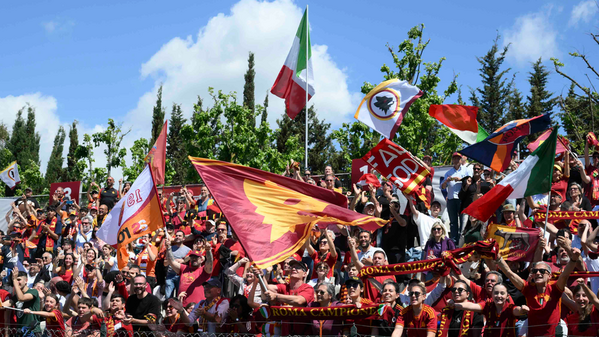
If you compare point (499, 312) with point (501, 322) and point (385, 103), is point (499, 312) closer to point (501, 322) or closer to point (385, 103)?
point (501, 322)

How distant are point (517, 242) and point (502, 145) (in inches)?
134

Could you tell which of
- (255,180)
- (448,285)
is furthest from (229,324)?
(448,285)

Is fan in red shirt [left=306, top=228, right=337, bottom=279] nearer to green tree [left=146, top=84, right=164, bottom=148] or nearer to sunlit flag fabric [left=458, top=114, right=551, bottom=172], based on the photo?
sunlit flag fabric [left=458, top=114, right=551, bottom=172]

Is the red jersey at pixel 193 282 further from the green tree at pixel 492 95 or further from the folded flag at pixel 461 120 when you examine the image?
the green tree at pixel 492 95

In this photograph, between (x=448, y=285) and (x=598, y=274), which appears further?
(x=448, y=285)

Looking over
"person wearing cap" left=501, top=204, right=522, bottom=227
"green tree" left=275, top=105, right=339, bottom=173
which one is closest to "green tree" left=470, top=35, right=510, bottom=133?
"green tree" left=275, top=105, right=339, bottom=173

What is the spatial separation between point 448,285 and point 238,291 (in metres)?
3.76

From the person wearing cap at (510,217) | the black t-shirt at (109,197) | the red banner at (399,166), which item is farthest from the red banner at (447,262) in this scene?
the black t-shirt at (109,197)

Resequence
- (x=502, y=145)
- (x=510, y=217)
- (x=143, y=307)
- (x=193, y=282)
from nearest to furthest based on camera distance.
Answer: (x=143, y=307), (x=193, y=282), (x=510, y=217), (x=502, y=145)

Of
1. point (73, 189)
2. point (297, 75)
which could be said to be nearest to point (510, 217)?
point (297, 75)

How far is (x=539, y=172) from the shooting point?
8.88 meters

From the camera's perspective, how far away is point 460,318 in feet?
23.9

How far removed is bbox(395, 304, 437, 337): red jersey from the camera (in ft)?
23.6

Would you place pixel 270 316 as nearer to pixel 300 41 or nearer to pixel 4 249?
pixel 300 41
